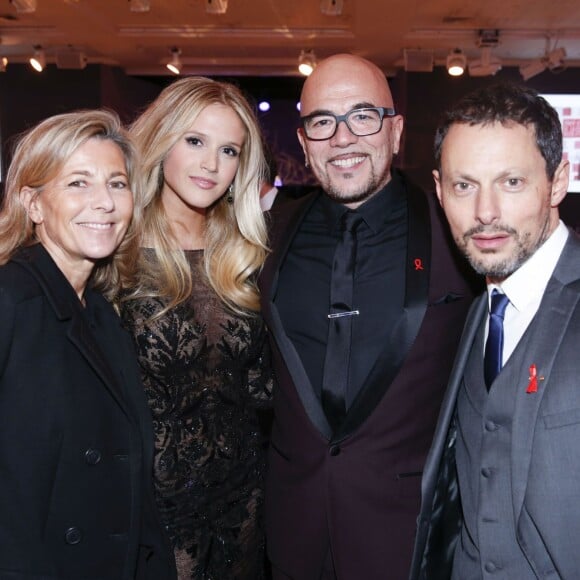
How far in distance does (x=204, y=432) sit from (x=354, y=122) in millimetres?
1198

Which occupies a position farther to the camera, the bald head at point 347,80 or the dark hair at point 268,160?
the dark hair at point 268,160

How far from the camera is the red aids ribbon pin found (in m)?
1.44

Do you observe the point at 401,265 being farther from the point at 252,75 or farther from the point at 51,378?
the point at 252,75

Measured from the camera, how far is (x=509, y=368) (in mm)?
1574

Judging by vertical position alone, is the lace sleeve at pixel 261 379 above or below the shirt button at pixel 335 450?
above

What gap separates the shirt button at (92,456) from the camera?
1757 millimetres

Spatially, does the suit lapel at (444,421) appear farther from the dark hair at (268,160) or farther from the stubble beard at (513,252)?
the dark hair at (268,160)

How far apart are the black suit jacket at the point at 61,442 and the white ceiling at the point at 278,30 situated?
17.3ft

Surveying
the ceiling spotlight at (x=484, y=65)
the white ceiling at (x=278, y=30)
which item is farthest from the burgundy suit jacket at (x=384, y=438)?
the ceiling spotlight at (x=484, y=65)

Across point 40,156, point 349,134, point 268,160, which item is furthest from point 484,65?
point 40,156

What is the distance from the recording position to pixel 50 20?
25.4ft

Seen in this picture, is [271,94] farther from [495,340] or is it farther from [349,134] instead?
[495,340]

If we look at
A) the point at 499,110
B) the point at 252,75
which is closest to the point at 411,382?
the point at 499,110

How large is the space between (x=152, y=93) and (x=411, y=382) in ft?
32.0
